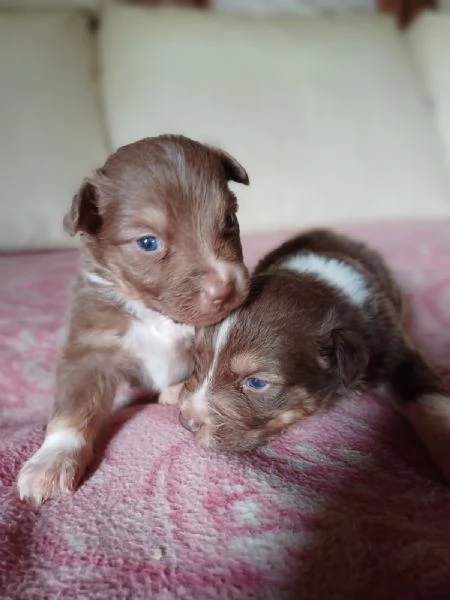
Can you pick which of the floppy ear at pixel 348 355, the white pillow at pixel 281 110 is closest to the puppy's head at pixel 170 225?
the floppy ear at pixel 348 355

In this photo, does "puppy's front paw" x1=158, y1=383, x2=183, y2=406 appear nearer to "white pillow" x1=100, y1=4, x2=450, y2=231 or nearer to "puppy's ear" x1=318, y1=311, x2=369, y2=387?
"puppy's ear" x1=318, y1=311, x2=369, y2=387

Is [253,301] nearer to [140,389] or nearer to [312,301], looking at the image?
[312,301]

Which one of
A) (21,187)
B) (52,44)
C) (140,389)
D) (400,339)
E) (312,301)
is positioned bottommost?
(140,389)

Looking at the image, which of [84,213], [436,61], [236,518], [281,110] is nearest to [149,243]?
[84,213]

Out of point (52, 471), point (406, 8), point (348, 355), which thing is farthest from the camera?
point (406, 8)

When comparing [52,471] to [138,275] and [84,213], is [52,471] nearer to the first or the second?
[138,275]

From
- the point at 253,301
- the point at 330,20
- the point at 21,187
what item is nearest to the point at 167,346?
the point at 253,301
